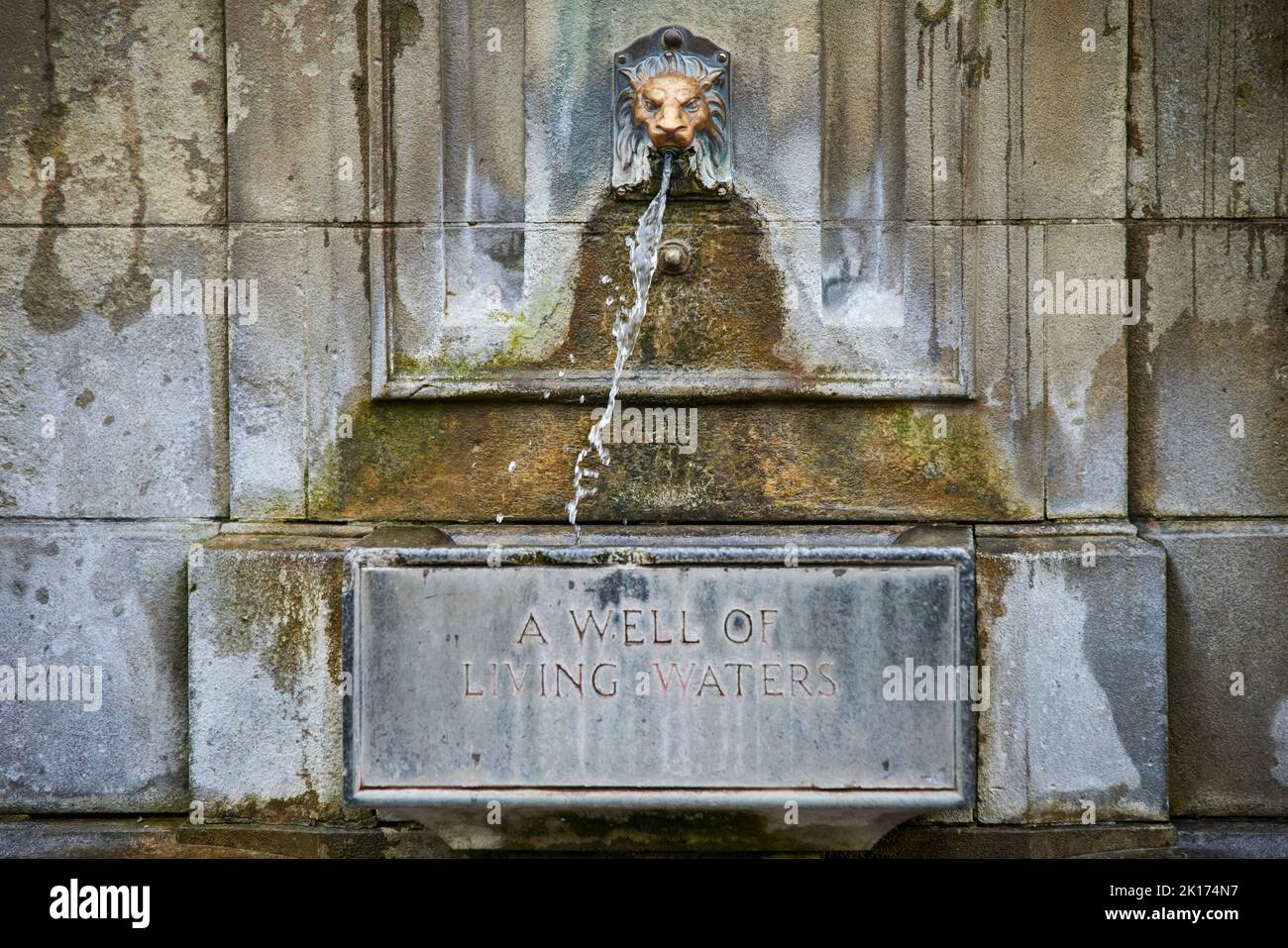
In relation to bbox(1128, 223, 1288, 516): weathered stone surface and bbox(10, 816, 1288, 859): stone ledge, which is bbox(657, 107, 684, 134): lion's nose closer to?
bbox(1128, 223, 1288, 516): weathered stone surface

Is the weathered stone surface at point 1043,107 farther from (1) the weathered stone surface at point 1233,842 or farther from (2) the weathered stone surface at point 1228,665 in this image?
(1) the weathered stone surface at point 1233,842

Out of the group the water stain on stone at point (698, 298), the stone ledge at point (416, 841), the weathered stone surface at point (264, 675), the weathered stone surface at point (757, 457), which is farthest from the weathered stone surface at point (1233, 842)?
the weathered stone surface at point (264, 675)

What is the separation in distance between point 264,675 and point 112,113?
2.07m

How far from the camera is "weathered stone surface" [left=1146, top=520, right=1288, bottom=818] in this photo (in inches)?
Result: 148

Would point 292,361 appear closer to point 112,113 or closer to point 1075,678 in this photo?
point 112,113

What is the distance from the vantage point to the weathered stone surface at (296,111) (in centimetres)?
380

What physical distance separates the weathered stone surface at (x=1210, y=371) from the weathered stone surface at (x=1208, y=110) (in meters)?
0.11

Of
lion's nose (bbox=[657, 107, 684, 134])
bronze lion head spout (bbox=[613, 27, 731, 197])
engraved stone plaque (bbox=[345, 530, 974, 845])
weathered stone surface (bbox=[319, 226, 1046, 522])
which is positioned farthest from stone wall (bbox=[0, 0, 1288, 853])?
engraved stone plaque (bbox=[345, 530, 974, 845])

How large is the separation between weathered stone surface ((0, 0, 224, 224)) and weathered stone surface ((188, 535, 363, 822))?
4.22 ft

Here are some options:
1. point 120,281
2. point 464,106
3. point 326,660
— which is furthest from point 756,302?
point 120,281

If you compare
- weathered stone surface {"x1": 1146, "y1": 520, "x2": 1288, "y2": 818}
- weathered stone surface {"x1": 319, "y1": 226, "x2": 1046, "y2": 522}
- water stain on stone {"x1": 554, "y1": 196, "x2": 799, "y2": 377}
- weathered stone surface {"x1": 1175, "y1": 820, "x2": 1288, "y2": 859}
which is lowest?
weathered stone surface {"x1": 1175, "y1": 820, "x2": 1288, "y2": 859}

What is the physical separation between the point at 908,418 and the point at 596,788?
65.5 inches

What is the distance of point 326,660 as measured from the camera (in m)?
3.73

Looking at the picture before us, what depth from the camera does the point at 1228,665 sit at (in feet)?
12.4
